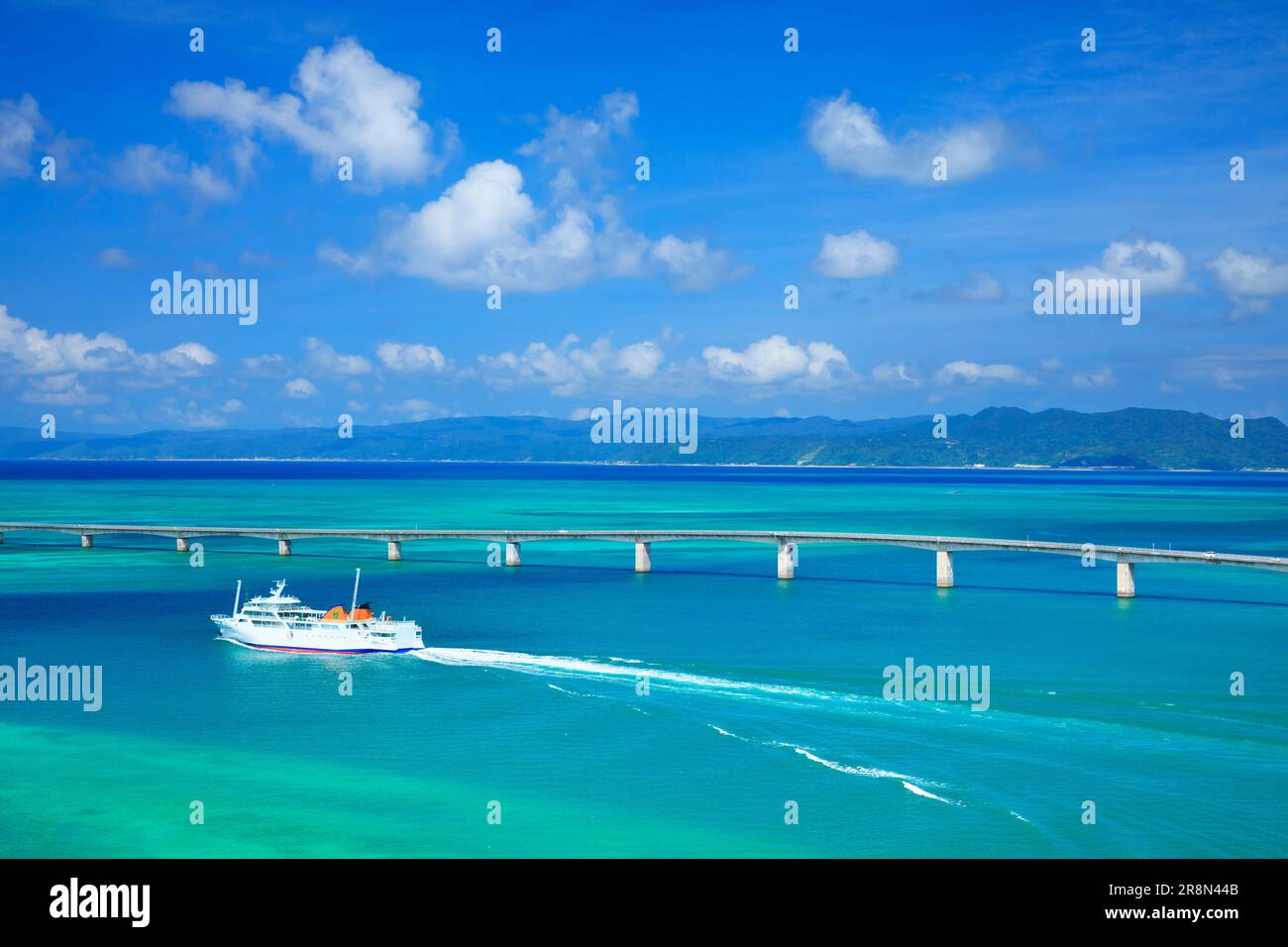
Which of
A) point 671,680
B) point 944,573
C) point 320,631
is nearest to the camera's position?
point 671,680

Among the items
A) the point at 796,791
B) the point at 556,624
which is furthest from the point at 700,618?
the point at 796,791

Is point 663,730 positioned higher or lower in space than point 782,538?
lower

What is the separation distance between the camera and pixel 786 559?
110 m

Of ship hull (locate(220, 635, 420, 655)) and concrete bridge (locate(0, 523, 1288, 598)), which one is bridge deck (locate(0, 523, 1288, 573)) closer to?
concrete bridge (locate(0, 523, 1288, 598))

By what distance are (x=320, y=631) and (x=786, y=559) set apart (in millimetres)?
48914

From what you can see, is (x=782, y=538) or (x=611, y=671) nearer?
(x=611, y=671)

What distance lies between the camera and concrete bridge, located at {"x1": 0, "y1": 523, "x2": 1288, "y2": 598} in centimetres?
9262

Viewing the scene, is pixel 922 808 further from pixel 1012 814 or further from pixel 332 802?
pixel 332 802

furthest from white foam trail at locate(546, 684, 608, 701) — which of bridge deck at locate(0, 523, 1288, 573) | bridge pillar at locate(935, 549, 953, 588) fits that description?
bridge pillar at locate(935, 549, 953, 588)

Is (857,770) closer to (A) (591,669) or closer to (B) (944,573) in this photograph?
(A) (591,669)

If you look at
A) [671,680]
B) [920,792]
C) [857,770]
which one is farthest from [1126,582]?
[920,792]

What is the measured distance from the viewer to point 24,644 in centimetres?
7225

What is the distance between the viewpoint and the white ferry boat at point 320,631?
71.3 meters

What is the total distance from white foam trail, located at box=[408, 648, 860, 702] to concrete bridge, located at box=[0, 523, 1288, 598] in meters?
38.0
